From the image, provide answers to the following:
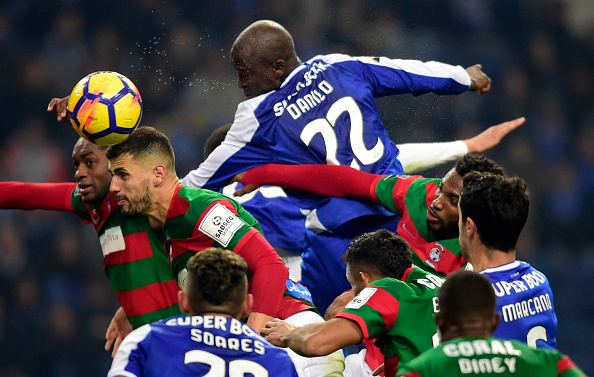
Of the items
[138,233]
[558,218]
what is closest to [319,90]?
[138,233]

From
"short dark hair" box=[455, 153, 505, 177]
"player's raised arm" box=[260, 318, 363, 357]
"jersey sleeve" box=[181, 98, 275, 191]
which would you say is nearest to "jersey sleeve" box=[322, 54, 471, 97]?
"jersey sleeve" box=[181, 98, 275, 191]

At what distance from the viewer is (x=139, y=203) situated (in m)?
4.18

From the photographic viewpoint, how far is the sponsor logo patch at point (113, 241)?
4598 millimetres

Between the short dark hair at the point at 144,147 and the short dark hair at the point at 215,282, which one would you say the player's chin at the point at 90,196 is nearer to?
the short dark hair at the point at 144,147

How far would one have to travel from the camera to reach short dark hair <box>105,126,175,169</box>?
167 inches

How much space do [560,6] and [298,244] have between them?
22.4ft

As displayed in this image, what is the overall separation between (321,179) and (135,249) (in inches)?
45.2

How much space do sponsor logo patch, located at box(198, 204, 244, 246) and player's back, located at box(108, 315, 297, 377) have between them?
37.3 inches

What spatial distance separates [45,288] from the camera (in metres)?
8.45

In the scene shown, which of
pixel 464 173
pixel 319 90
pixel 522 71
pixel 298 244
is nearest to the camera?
pixel 464 173

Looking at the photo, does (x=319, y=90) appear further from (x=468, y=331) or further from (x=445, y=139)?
(x=445, y=139)

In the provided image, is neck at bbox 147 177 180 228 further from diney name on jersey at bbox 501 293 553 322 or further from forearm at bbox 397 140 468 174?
forearm at bbox 397 140 468 174

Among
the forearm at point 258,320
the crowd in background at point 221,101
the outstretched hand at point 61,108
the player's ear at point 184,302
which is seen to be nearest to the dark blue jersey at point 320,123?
the outstretched hand at point 61,108

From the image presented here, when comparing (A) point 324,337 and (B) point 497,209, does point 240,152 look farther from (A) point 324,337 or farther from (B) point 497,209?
(A) point 324,337
